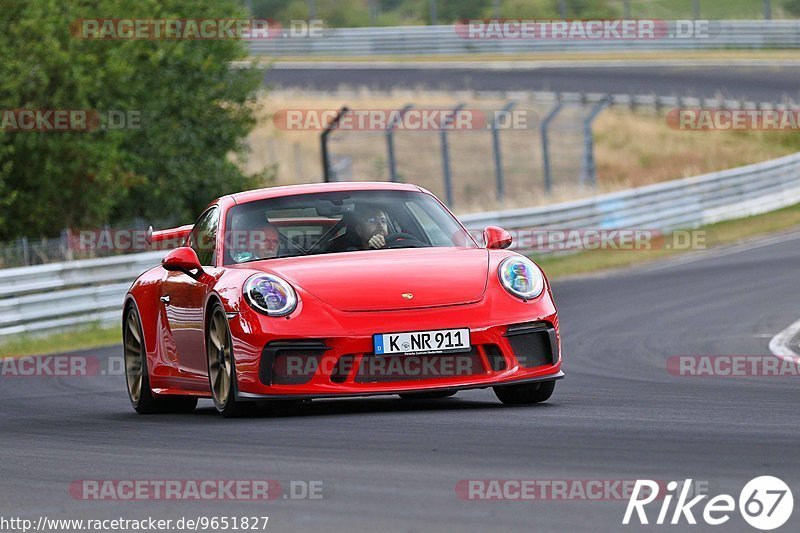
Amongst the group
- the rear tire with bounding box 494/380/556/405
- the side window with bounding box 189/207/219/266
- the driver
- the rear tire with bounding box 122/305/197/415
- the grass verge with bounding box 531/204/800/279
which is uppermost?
the driver

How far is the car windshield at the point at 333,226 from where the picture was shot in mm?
9008

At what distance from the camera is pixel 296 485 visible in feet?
18.8

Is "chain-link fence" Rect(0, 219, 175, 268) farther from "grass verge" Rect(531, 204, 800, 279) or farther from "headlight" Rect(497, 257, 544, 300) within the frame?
"headlight" Rect(497, 257, 544, 300)

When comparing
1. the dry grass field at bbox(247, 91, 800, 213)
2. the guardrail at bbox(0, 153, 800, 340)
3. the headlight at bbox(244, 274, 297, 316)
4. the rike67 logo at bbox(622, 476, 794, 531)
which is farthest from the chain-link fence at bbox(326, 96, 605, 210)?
the rike67 logo at bbox(622, 476, 794, 531)

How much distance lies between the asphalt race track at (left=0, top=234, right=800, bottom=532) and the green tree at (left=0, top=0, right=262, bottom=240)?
13419mm

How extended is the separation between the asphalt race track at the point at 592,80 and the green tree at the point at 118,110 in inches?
557

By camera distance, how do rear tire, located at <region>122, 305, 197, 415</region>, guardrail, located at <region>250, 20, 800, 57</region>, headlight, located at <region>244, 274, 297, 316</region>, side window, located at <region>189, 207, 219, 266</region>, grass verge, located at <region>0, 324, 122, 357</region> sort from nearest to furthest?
headlight, located at <region>244, 274, 297, 316</region> < side window, located at <region>189, 207, 219, 266</region> < rear tire, located at <region>122, 305, 197, 415</region> < grass verge, located at <region>0, 324, 122, 357</region> < guardrail, located at <region>250, 20, 800, 57</region>

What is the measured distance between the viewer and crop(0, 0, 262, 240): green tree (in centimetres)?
2453

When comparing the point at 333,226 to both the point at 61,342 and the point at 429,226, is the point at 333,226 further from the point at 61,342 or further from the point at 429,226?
the point at 61,342

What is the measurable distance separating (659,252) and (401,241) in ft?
51.4

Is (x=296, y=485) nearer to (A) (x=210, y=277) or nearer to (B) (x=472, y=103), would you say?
(A) (x=210, y=277)

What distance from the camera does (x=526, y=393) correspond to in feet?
28.4

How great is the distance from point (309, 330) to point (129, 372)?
9.25 ft

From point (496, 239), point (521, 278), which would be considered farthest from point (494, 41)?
point (521, 278)
